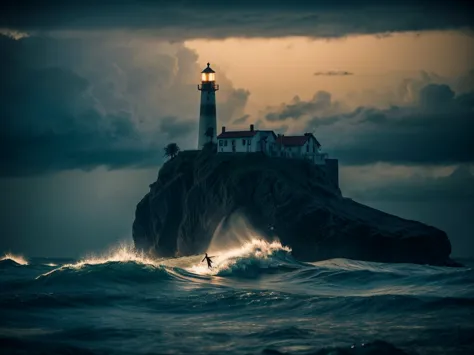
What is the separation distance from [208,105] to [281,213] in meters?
16.5

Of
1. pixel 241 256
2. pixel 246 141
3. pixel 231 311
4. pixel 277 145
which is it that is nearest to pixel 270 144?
pixel 277 145

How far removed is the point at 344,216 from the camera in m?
109

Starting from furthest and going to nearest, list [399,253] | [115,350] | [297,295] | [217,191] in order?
[217,191]
[399,253]
[297,295]
[115,350]

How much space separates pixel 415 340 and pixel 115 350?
13.4 m

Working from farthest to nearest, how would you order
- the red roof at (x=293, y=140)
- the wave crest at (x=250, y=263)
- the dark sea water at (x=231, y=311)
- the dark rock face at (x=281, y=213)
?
the red roof at (x=293, y=140), the dark rock face at (x=281, y=213), the wave crest at (x=250, y=263), the dark sea water at (x=231, y=311)

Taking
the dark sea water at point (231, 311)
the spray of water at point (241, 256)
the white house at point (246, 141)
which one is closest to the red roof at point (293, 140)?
the white house at point (246, 141)

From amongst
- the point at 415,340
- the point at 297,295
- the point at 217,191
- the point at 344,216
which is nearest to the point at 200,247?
→ the point at 217,191

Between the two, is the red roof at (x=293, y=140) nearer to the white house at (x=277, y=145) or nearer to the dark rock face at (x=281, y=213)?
the white house at (x=277, y=145)

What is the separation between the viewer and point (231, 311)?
184 feet

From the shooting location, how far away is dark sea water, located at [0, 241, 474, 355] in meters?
45.8

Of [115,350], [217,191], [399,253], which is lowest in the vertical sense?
[115,350]

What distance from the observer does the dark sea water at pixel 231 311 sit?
45781mm

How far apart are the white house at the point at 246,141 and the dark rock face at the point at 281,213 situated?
131 centimetres

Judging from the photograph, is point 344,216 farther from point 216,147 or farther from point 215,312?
point 215,312
